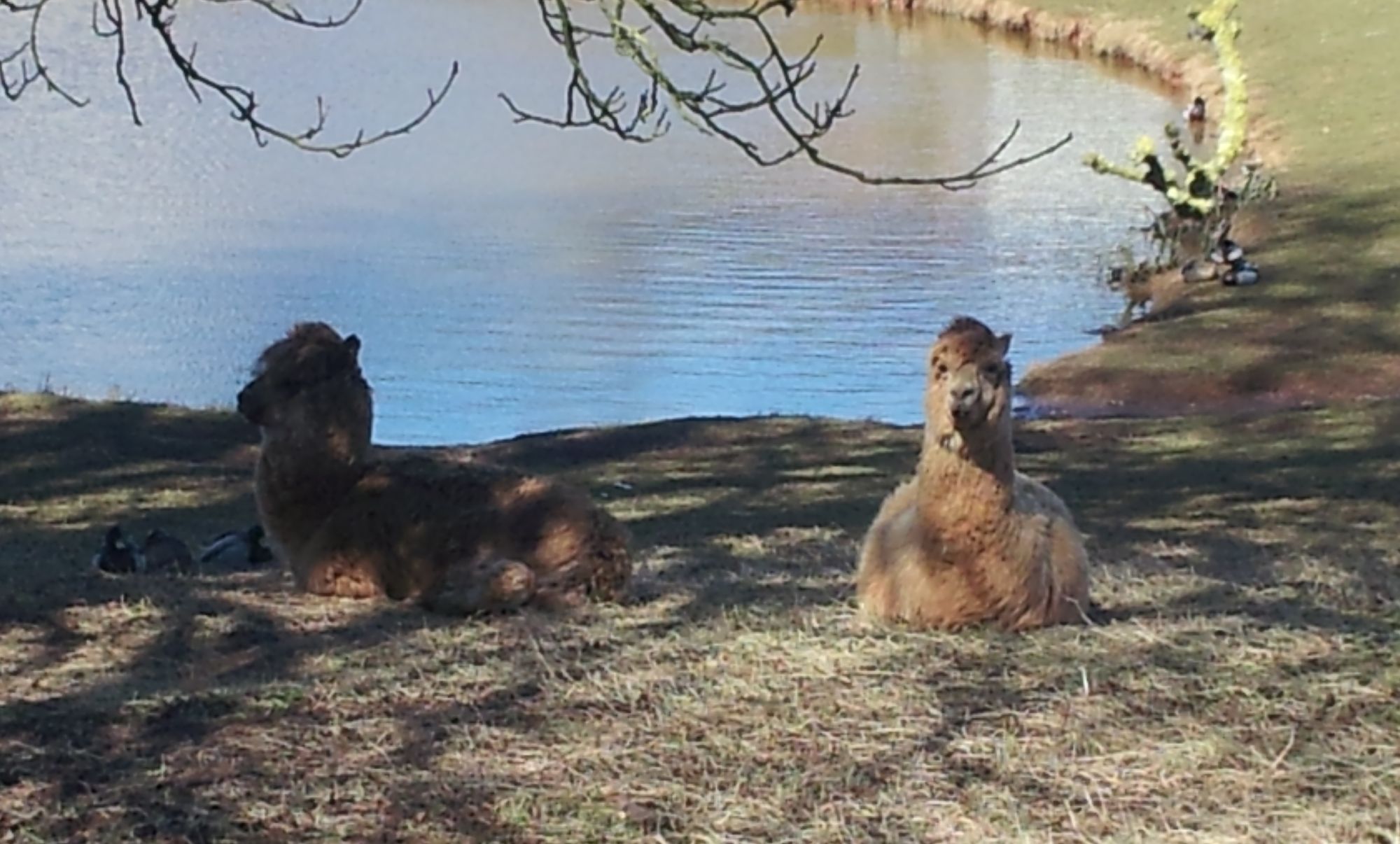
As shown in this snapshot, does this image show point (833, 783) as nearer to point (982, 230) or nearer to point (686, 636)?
point (686, 636)

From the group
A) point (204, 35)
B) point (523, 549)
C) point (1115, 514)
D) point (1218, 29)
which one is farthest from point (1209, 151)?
point (523, 549)

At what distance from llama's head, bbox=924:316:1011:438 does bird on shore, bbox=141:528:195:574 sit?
15.2 ft

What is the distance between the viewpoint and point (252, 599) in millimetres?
7027

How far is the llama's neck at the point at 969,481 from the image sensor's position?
589 centimetres

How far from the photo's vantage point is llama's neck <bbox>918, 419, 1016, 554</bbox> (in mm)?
5895

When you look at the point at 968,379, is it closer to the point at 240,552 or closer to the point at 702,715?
the point at 702,715

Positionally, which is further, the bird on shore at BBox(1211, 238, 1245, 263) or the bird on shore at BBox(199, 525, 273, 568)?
the bird on shore at BBox(1211, 238, 1245, 263)

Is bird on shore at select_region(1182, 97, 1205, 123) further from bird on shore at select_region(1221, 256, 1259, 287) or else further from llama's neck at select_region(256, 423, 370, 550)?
llama's neck at select_region(256, 423, 370, 550)

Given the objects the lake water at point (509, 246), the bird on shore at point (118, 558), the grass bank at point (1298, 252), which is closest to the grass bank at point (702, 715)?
the bird on shore at point (118, 558)

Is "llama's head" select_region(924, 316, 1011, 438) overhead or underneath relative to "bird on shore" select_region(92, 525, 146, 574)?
overhead

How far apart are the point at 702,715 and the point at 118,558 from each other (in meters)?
5.10

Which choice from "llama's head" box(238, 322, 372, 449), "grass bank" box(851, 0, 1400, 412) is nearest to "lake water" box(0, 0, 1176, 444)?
"grass bank" box(851, 0, 1400, 412)

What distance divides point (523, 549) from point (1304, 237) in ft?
75.8

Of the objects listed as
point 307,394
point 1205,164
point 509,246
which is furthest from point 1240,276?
point 307,394
